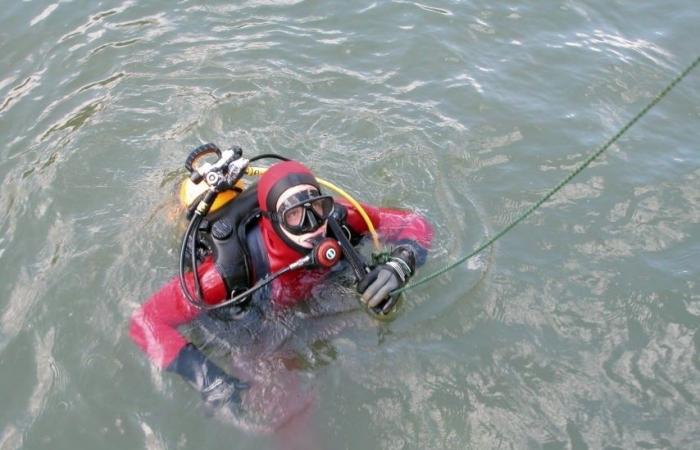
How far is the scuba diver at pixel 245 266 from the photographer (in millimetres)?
4121

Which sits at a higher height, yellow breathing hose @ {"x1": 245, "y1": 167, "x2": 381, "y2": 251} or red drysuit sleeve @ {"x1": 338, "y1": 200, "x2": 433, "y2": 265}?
yellow breathing hose @ {"x1": 245, "y1": 167, "x2": 381, "y2": 251}

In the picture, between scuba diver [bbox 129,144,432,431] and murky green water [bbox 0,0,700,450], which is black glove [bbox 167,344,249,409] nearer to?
scuba diver [bbox 129,144,432,431]

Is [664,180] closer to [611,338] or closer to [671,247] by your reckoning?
[671,247]

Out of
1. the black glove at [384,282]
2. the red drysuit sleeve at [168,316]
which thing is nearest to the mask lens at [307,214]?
the black glove at [384,282]

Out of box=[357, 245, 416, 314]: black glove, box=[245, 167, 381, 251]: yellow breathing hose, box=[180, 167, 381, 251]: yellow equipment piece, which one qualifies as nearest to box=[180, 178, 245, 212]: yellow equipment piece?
box=[180, 167, 381, 251]: yellow equipment piece

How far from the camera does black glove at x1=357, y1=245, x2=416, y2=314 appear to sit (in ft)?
13.6

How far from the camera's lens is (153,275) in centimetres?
512

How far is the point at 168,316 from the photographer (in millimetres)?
4262

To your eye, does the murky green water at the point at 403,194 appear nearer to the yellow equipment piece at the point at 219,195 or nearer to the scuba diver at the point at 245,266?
the scuba diver at the point at 245,266

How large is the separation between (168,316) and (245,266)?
607mm

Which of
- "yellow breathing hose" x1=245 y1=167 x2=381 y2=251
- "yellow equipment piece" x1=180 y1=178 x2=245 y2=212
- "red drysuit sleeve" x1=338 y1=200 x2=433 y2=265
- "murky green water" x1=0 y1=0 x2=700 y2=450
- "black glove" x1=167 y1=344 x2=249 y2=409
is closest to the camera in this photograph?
"black glove" x1=167 y1=344 x2=249 y2=409

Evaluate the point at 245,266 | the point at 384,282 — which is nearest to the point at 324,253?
the point at 384,282

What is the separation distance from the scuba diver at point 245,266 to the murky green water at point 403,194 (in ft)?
0.96

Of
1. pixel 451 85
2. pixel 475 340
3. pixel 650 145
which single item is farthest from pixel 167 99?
pixel 650 145
